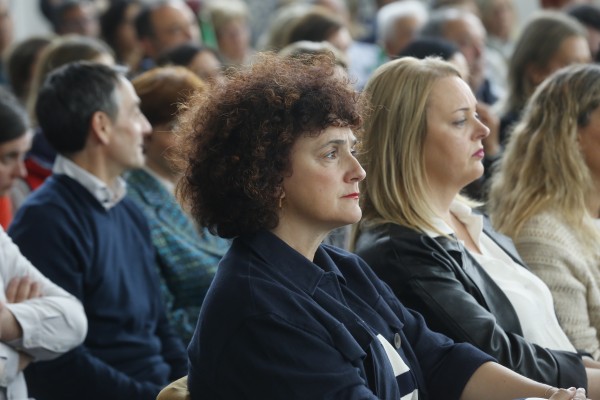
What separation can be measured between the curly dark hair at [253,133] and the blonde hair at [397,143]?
0.55 m

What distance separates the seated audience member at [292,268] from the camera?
1.95 metres

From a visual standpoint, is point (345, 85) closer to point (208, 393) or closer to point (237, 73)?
point (237, 73)

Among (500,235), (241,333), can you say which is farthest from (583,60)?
(241,333)

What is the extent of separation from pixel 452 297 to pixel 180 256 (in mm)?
1167

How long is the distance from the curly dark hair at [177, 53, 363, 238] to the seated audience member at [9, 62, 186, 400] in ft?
3.06

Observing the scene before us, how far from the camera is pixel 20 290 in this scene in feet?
8.64

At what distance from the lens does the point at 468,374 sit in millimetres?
2270

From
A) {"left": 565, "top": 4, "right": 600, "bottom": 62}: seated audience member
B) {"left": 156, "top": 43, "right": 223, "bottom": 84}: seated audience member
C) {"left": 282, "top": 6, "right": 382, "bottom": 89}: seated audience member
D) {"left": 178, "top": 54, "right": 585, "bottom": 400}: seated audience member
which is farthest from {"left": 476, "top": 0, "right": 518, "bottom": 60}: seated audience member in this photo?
{"left": 178, "top": 54, "right": 585, "bottom": 400}: seated audience member

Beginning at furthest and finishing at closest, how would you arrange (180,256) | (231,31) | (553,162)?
(231,31) → (180,256) → (553,162)

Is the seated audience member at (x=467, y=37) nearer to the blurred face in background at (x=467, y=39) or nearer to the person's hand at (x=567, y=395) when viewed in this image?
the blurred face in background at (x=467, y=39)

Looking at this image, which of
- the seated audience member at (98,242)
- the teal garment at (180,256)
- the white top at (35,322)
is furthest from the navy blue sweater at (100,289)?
the white top at (35,322)

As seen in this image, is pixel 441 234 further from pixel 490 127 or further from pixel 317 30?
pixel 317 30

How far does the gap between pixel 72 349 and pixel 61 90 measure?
83cm

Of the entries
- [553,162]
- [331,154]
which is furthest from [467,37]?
[331,154]
